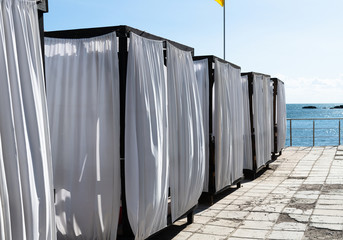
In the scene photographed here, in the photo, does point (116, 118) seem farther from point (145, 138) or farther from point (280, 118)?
point (280, 118)

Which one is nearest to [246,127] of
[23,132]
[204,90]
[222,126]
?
[222,126]

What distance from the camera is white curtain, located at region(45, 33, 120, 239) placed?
3195 millimetres

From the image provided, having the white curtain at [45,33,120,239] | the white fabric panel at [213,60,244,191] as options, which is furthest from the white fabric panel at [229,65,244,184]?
the white curtain at [45,33,120,239]

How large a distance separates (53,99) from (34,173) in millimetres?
1343

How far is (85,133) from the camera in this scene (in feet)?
10.6

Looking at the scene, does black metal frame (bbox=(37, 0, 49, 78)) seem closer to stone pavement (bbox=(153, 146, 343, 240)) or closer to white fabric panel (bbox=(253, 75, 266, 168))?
stone pavement (bbox=(153, 146, 343, 240))

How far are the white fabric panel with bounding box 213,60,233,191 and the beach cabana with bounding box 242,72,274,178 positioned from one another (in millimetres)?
1448

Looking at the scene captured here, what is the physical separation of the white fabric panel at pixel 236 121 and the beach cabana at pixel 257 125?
88 centimetres

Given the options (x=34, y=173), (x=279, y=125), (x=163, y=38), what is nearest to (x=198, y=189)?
(x=163, y=38)

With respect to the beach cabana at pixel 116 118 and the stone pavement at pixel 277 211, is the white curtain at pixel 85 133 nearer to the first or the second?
the beach cabana at pixel 116 118

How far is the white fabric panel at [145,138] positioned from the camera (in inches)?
124

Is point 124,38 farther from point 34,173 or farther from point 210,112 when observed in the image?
point 210,112

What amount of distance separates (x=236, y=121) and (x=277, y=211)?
1631 millimetres

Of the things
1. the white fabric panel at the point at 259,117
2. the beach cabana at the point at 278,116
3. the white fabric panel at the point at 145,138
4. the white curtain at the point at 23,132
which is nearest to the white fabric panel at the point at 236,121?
the white fabric panel at the point at 259,117
